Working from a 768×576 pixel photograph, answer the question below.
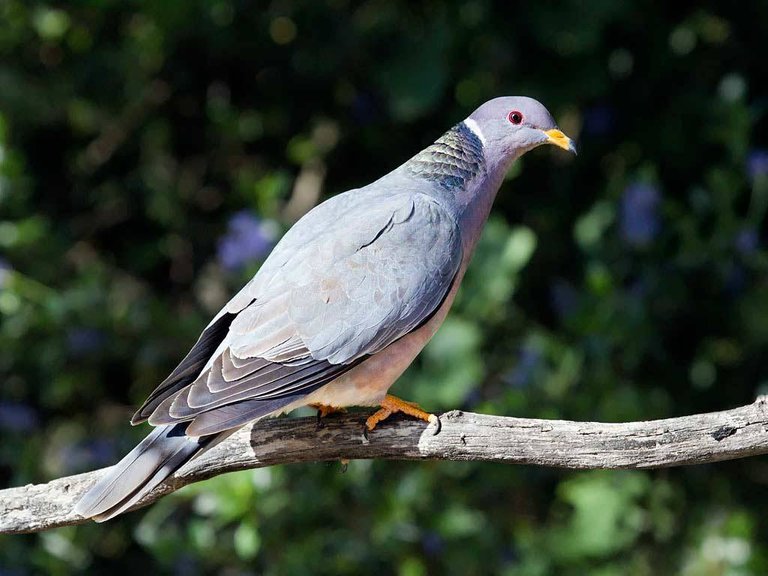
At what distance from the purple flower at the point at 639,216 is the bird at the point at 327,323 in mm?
1238

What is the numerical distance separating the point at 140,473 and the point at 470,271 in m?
1.73

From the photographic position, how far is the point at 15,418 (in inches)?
168

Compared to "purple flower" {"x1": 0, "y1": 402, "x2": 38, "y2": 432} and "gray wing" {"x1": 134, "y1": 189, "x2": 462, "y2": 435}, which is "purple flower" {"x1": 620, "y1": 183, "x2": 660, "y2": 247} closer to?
"gray wing" {"x1": 134, "y1": 189, "x2": 462, "y2": 435}

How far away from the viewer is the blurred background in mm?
3920

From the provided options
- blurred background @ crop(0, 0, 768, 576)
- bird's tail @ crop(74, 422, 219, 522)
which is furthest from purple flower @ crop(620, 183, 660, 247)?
bird's tail @ crop(74, 422, 219, 522)

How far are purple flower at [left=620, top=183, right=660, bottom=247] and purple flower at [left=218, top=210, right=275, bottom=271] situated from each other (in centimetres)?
128

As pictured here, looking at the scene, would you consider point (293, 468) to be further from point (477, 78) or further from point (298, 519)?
point (477, 78)

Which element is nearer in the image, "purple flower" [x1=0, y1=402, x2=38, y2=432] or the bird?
the bird

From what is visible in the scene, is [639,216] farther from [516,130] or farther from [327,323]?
[327,323]

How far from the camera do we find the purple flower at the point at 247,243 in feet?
13.0

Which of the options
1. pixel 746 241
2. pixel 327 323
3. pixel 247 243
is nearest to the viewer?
pixel 327 323

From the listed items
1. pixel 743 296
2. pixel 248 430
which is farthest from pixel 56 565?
pixel 743 296

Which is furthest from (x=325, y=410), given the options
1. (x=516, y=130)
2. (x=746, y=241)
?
(x=746, y=241)

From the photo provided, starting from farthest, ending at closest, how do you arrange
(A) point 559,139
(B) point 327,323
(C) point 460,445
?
1. (A) point 559,139
2. (B) point 327,323
3. (C) point 460,445
